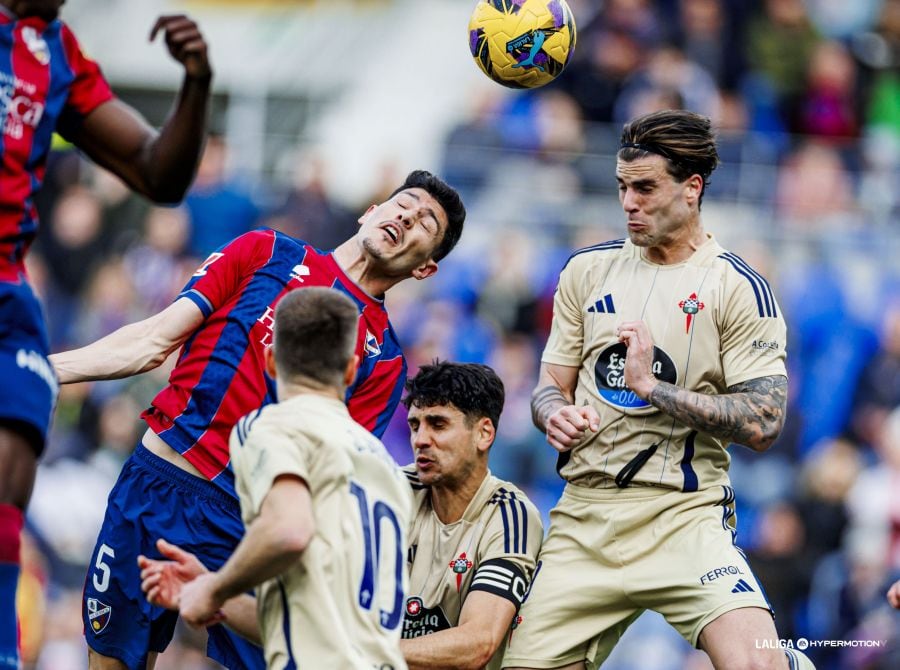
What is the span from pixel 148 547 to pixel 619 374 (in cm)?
219

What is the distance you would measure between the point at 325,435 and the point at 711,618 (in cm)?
240

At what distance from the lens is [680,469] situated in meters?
6.69

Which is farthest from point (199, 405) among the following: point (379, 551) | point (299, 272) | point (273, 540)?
point (273, 540)

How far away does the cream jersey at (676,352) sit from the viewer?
662 cm

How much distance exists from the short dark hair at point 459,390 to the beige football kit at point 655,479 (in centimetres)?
45

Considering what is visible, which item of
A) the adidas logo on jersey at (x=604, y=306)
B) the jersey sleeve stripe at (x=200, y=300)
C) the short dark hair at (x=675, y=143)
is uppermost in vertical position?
the short dark hair at (x=675, y=143)

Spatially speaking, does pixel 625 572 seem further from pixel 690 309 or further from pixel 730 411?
pixel 690 309

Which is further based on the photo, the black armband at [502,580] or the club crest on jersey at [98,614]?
the black armband at [502,580]

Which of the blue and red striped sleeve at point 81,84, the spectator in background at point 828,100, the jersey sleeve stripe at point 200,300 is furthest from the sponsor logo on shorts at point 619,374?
the spectator in background at point 828,100

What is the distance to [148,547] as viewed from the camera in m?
6.12

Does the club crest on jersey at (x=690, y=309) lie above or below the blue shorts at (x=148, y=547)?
above

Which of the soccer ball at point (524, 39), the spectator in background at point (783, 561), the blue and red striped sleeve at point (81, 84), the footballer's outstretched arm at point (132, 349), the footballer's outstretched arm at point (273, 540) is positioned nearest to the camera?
the footballer's outstretched arm at point (273, 540)

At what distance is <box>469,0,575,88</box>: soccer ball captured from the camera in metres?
7.30

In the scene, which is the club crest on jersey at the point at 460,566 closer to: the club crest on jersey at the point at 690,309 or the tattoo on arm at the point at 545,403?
the tattoo on arm at the point at 545,403
